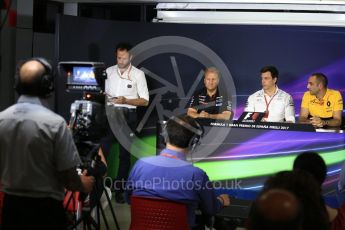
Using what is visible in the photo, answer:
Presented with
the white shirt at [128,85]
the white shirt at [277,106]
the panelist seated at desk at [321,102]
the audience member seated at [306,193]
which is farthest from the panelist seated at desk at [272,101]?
the audience member seated at [306,193]

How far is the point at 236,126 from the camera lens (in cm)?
405

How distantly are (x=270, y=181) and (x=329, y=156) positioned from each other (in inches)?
82.1

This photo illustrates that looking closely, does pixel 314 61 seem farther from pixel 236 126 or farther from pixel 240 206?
pixel 240 206

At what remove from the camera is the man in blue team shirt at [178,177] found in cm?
261

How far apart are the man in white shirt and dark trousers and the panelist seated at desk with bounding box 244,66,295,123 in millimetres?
1285

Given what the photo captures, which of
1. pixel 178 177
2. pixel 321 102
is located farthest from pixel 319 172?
pixel 321 102

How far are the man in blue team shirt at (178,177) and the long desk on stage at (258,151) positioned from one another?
1127 millimetres

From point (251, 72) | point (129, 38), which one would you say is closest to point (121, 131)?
point (129, 38)

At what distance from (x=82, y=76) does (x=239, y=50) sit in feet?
12.9

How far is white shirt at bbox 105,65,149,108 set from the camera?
590cm

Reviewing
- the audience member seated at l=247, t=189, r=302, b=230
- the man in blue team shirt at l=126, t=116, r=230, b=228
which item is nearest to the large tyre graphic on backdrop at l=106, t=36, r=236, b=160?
the man in blue team shirt at l=126, t=116, r=230, b=228

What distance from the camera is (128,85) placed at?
5.91 metres

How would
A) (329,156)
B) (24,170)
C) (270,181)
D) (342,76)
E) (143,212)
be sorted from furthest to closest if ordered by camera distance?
(342,76) → (329,156) → (143,212) → (24,170) → (270,181)

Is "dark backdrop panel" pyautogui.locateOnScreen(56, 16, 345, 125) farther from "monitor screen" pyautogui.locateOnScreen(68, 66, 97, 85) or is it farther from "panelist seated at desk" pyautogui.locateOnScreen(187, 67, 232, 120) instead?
"monitor screen" pyautogui.locateOnScreen(68, 66, 97, 85)
